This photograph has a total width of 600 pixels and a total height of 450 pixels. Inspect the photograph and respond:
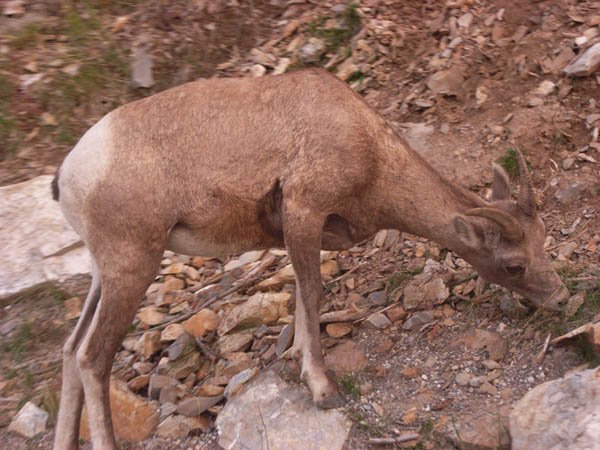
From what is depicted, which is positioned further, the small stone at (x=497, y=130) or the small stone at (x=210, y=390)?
the small stone at (x=497, y=130)

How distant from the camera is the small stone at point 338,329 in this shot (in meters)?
6.61

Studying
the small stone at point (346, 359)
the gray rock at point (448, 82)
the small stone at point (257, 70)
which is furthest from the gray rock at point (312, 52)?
the small stone at point (346, 359)

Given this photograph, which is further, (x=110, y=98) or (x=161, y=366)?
(x=110, y=98)

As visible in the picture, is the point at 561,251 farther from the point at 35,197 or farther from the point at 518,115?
the point at 35,197

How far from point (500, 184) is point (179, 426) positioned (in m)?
3.38

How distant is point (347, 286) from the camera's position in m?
7.47

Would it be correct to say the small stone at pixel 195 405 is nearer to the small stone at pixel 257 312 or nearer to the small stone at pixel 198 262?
the small stone at pixel 257 312

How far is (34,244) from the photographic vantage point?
26.9 ft

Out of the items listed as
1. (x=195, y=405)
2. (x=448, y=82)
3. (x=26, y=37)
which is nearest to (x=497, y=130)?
(x=448, y=82)

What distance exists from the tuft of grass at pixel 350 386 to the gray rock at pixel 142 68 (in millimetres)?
5746

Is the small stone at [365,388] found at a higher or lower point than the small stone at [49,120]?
higher

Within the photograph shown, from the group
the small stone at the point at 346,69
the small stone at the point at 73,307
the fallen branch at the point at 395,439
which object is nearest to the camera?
the fallen branch at the point at 395,439

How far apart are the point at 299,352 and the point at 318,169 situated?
1.64 m

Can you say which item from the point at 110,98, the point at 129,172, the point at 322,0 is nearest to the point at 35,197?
the point at 110,98
